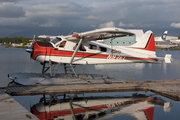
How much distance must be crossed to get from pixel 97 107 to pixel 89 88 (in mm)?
1526

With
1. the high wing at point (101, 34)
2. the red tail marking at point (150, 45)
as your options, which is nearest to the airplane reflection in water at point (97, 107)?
the high wing at point (101, 34)

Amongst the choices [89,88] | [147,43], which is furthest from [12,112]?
[147,43]

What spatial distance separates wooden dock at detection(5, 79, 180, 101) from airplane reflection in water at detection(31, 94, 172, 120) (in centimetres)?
35

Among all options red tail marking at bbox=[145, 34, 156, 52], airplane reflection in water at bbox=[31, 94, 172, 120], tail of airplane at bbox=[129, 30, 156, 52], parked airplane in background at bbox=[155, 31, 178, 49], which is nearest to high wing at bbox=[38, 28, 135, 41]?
airplane reflection in water at bbox=[31, 94, 172, 120]

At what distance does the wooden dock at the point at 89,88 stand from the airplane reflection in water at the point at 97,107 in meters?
0.35

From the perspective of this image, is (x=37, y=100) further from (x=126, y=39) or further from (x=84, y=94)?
(x=126, y=39)

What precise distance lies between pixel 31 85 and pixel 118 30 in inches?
172

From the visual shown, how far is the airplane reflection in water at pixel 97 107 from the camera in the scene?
6625mm

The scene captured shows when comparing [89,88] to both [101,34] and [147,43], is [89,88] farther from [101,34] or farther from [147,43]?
[147,43]

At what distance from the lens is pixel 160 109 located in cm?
760

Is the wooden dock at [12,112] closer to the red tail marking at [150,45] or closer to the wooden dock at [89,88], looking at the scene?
the wooden dock at [89,88]

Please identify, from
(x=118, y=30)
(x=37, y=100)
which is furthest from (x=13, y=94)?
(x=118, y=30)

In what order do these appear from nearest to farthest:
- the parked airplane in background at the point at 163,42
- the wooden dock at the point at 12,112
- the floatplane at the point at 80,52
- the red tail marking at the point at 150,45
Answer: the wooden dock at the point at 12,112
the floatplane at the point at 80,52
the red tail marking at the point at 150,45
the parked airplane in background at the point at 163,42

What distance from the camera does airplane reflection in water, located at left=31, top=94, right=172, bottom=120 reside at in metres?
6.62
